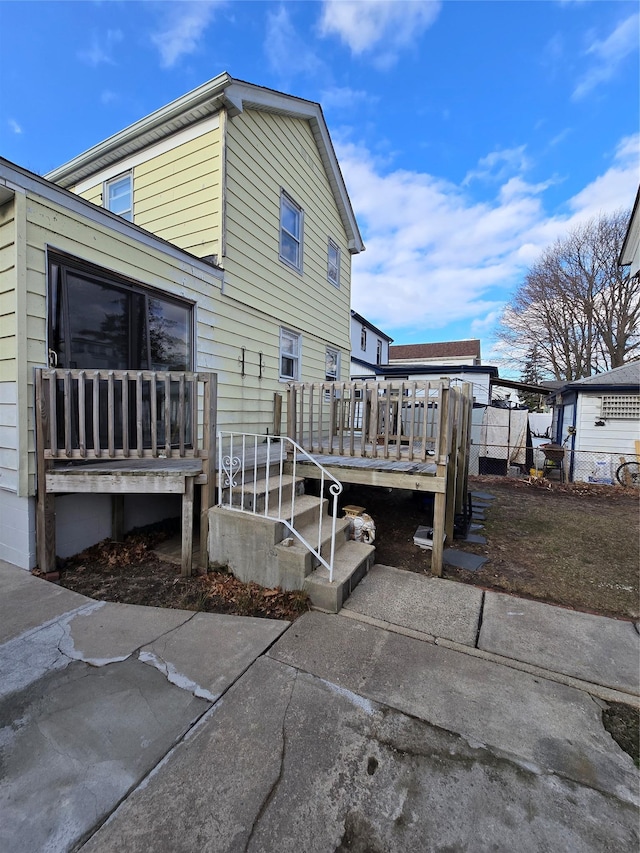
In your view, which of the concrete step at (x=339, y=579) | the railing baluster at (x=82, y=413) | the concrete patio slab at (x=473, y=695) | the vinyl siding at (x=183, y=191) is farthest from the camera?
the vinyl siding at (x=183, y=191)

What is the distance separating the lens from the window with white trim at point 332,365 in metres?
9.35

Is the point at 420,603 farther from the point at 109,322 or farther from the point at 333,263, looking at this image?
the point at 333,263

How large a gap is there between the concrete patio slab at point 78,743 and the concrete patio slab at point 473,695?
85cm

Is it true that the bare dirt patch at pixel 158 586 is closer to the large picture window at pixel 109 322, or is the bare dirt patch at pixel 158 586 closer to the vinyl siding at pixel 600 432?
the large picture window at pixel 109 322

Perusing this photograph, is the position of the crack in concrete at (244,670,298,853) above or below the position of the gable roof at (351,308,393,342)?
below

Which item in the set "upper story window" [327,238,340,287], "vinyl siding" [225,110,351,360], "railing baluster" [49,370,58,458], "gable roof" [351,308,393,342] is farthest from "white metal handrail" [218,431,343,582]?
"gable roof" [351,308,393,342]

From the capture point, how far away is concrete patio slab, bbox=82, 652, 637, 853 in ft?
4.93

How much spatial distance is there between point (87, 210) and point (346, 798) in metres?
5.24

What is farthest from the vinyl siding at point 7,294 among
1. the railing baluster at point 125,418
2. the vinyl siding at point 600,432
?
the vinyl siding at point 600,432

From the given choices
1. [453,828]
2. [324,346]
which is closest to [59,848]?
[453,828]

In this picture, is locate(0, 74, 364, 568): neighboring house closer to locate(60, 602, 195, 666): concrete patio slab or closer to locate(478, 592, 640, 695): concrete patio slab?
locate(60, 602, 195, 666): concrete patio slab

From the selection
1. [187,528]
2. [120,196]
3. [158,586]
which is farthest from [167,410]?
[120,196]

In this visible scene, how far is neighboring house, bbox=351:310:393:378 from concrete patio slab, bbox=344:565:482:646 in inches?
483

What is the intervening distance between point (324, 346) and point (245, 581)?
21.1ft
